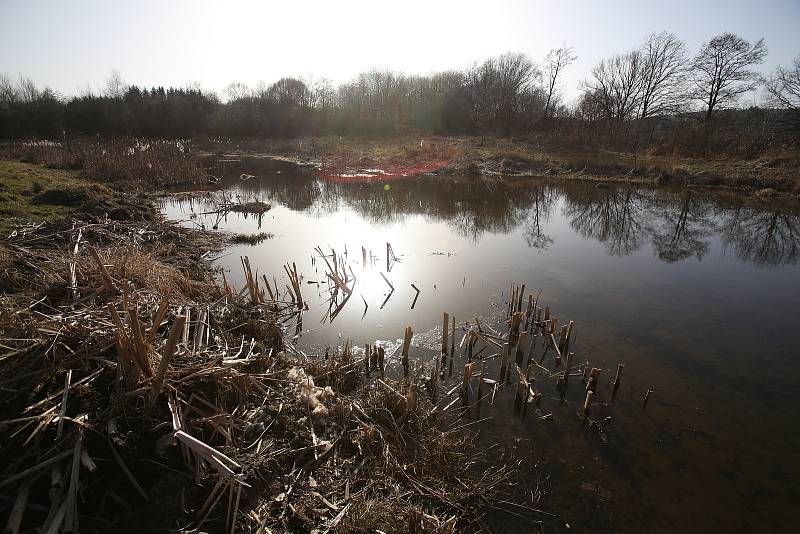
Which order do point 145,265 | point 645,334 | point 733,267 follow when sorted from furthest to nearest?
1. point 733,267
2. point 645,334
3. point 145,265

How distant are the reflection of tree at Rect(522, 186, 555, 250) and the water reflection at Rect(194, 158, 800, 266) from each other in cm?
4

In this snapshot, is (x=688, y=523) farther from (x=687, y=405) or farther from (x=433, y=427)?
(x=433, y=427)

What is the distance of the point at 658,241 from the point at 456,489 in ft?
43.3

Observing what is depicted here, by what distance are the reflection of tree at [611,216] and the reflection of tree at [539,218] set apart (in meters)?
0.93

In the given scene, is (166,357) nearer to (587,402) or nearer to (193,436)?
(193,436)

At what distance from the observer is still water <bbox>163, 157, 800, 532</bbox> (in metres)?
4.13

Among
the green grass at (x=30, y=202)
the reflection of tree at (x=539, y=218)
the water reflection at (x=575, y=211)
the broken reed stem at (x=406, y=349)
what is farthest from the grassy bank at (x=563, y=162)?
the broken reed stem at (x=406, y=349)

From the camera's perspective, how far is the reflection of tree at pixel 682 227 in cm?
1232

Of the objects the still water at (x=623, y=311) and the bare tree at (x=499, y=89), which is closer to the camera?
the still water at (x=623, y=311)

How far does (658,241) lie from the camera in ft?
44.1

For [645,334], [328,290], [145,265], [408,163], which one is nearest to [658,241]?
[645,334]

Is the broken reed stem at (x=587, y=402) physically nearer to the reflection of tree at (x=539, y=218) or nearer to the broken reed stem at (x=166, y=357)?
the broken reed stem at (x=166, y=357)

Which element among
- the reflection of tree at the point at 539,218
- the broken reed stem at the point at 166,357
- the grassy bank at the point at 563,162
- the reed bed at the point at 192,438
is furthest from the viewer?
the grassy bank at the point at 563,162

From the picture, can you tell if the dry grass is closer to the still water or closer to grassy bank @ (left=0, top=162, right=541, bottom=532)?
the still water
